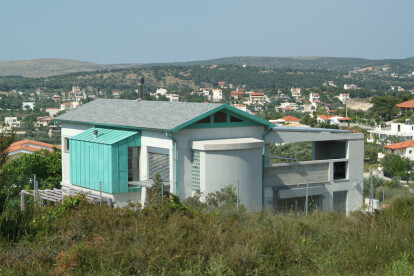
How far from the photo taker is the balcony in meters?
18.5

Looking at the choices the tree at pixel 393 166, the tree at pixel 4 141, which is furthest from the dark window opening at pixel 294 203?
the tree at pixel 393 166

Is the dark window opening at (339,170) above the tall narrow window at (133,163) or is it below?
below

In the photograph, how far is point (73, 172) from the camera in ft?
63.6

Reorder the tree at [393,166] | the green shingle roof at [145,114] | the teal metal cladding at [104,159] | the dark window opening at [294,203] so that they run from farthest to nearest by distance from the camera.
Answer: the tree at [393,166], the dark window opening at [294,203], the teal metal cladding at [104,159], the green shingle roof at [145,114]

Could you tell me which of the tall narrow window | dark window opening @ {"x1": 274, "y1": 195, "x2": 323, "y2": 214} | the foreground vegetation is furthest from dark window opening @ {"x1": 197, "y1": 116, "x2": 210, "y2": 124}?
the foreground vegetation

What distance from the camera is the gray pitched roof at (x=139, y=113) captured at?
17.4m

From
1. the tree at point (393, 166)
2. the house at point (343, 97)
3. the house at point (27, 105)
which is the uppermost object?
the house at point (343, 97)

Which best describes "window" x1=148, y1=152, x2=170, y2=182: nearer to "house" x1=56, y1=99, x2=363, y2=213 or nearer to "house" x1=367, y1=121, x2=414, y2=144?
"house" x1=56, y1=99, x2=363, y2=213

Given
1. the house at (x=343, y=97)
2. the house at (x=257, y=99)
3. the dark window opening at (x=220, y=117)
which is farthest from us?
the house at (x=257, y=99)

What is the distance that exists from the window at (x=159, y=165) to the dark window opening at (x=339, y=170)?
6.58 m

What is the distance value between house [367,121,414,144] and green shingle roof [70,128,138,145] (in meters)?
63.1

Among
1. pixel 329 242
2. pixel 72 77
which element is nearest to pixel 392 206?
pixel 329 242

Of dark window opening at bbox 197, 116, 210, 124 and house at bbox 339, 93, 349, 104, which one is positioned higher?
dark window opening at bbox 197, 116, 210, 124

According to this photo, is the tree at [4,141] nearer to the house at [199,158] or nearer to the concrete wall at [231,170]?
the house at [199,158]
